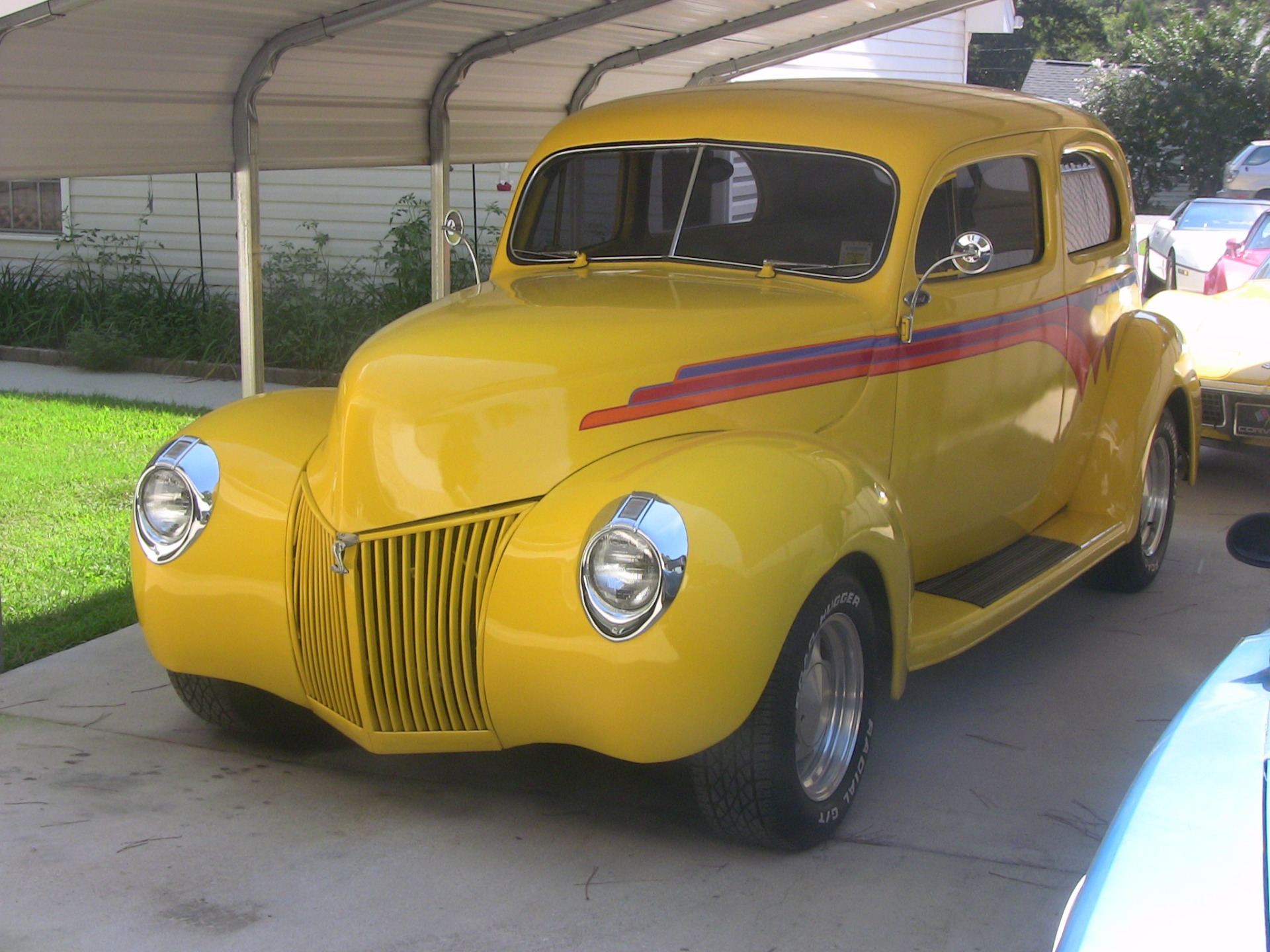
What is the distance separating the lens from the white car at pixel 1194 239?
1589cm

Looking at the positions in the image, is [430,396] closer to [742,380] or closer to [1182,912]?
[742,380]

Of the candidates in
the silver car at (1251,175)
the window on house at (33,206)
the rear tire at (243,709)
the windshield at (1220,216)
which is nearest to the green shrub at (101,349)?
the window on house at (33,206)

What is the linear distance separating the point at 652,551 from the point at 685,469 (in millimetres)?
294

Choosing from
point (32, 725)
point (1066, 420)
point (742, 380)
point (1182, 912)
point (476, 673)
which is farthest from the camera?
point (1066, 420)

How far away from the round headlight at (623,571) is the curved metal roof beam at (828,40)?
245 inches

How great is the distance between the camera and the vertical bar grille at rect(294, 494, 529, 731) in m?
3.36

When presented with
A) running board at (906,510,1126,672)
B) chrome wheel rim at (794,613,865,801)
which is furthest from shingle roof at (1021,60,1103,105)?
chrome wheel rim at (794,613,865,801)

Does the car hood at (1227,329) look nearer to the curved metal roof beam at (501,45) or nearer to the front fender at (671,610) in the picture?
the curved metal roof beam at (501,45)

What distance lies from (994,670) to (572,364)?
7.90 ft

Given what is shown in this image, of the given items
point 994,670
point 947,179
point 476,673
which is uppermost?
point 947,179

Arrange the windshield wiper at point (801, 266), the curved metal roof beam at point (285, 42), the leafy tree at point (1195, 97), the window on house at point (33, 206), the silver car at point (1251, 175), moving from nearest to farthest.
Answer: the windshield wiper at point (801, 266) < the curved metal roof beam at point (285, 42) < the window on house at point (33, 206) < the silver car at point (1251, 175) < the leafy tree at point (1195, 97)

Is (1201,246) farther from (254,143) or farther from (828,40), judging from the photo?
(254,143)

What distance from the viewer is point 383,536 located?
344cm

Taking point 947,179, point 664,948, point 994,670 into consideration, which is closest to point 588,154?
point 947,179
